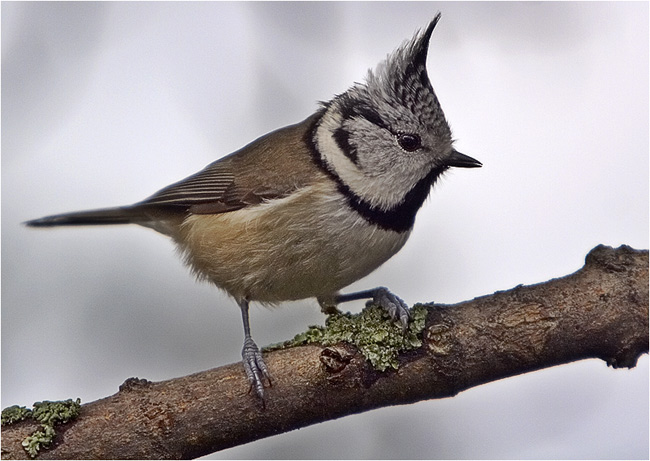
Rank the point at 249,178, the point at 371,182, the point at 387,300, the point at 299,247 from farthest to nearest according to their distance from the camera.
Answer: the point at 249,178, the point at 371,182, the point at 299,247, the point at 387,300

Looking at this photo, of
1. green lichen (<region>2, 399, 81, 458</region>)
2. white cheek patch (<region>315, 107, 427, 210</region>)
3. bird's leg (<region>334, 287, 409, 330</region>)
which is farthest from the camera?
white cheek patch (<region>315, 107, 427, 210</region>)

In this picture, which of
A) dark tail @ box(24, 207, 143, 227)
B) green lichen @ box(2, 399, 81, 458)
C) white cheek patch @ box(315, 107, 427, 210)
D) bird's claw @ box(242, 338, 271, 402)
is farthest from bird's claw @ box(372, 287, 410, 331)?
dark tail @ box(24, 207, 143, 227)

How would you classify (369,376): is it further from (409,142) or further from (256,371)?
(409,142)

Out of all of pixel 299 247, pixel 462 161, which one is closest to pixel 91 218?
pixel 299 247

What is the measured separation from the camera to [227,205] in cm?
341

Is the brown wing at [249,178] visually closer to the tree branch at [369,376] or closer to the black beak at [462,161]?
the black beak at [462,161]

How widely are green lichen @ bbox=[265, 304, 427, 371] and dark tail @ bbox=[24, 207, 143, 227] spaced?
1.63 m

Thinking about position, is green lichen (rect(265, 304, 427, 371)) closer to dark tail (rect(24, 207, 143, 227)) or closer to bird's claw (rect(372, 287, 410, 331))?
bird's claw (rect(372, 287, 410, 331))

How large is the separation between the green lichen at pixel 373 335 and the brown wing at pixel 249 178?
30.6 inches

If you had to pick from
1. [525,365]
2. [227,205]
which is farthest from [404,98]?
[525,365]

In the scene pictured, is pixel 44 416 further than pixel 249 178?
No

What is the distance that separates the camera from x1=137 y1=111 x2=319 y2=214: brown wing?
325cm

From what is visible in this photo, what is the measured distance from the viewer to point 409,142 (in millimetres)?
3236

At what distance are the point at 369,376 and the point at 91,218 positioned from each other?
223 cm
